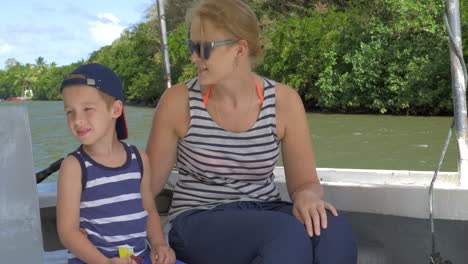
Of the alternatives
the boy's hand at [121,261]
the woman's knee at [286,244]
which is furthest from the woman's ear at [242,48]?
the boy's hand at [121,261]

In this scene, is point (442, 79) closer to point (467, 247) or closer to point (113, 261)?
point (467, 247)

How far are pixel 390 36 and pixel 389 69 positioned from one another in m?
0.87

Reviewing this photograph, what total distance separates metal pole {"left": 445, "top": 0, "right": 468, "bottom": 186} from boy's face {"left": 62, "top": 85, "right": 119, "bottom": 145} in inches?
46.8

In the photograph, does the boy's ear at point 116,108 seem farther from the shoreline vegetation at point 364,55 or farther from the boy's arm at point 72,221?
the shoreline vegetation at point 364,55

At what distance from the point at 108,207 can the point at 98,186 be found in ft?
0.15

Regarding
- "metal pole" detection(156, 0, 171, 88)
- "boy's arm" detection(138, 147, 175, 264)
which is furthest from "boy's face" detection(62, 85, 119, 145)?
"metal pole" detection(156, 0, 171, 88)

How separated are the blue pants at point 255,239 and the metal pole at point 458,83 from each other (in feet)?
2.65

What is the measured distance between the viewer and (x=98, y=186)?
3.53ft

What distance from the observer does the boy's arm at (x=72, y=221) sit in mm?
1036

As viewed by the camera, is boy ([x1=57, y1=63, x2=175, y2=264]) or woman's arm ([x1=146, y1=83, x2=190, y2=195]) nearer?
boy ([x1=57, y1=63, x2=175, y2=264])

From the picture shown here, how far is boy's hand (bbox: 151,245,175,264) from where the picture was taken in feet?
3.70

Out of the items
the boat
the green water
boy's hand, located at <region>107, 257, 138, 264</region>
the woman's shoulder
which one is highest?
the woman's shoulder

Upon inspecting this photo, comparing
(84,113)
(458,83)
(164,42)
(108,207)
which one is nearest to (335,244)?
(108,207)

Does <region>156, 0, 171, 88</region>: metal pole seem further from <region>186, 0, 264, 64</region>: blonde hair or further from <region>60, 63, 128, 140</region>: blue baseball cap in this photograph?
<region>60, 63, 128, 140</region>: blue baseball cap
